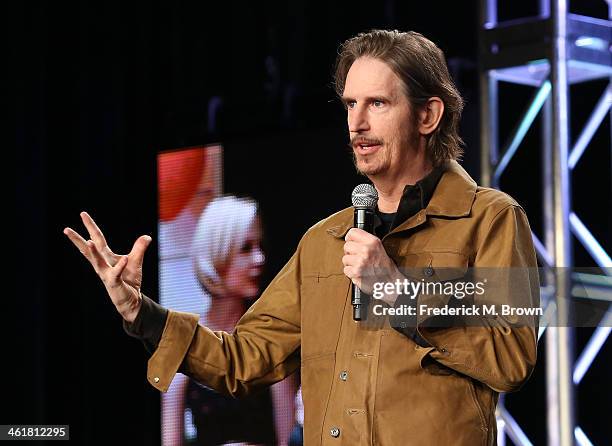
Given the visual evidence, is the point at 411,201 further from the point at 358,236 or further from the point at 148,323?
the point at 148,323

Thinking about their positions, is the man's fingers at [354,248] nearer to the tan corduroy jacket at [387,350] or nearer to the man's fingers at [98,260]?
the tan corduroy jacket at [387,350]

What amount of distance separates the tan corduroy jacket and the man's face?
0.11 meters

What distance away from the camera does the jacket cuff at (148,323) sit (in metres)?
2.29

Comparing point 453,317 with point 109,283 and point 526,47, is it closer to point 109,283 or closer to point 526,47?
point 109,283

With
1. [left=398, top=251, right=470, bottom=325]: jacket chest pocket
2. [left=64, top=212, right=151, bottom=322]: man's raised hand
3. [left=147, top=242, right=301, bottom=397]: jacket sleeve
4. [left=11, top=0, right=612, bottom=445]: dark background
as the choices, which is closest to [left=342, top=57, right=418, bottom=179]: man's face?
[left=398, top=251, right=470, bottom=325]: jacket chest pocket

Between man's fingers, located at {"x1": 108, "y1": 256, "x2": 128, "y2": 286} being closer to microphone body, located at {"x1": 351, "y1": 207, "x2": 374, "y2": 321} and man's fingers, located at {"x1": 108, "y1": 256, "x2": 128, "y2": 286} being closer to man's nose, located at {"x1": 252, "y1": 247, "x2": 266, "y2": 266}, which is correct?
microphone body, located at {"x1": 351, "y1": 207, "x2": 374, "y2": 321}

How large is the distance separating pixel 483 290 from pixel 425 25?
240 centimetres

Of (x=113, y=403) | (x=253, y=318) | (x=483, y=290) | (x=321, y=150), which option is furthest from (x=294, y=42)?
(x=483, y=290)

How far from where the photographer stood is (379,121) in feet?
7.39

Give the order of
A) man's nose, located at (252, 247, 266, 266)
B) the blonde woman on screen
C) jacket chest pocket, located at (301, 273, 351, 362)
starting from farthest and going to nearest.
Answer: man's nose, located at (252, 247, 266, 266) → the blonde woman on screen → jacket chest pocket, located at (301, 273, 351, 362)

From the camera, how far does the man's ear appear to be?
2326 millimetres

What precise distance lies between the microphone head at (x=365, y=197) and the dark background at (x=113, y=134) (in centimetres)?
238

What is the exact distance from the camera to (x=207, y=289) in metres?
4.77

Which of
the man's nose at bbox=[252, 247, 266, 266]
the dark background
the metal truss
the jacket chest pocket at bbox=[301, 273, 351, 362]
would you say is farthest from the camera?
the dark background
